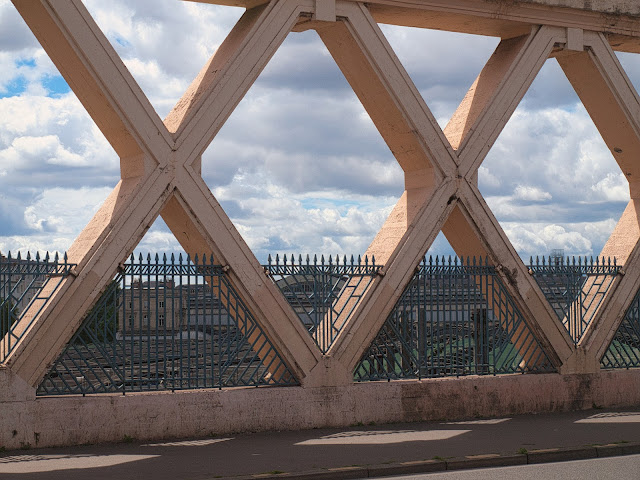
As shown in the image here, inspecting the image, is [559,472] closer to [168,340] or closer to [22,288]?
[168,340]

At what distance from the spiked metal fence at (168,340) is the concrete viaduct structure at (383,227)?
183mm

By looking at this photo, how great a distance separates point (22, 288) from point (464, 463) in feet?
17.8

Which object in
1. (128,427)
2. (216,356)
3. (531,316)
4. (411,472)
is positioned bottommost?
(411,472)

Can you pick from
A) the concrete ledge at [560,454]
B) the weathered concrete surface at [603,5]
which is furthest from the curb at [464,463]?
the weathered concrete surface at [603,5]

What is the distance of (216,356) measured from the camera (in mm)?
12266

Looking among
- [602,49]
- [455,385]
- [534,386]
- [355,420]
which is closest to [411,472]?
[355,420]

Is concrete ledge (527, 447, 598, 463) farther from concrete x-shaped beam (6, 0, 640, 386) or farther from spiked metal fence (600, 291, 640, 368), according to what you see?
spiked metal fence (600, 291, 640, 368)

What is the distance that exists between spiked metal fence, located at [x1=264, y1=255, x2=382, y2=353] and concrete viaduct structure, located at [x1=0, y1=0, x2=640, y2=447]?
20cm

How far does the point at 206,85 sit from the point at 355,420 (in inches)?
191

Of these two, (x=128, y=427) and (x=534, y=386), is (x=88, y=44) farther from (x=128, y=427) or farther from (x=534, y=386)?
(x=534, y=386)

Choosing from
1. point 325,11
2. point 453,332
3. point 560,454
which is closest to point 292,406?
point 453,332

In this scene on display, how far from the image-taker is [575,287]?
1539 centimetres

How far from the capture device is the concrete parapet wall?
11.1 m

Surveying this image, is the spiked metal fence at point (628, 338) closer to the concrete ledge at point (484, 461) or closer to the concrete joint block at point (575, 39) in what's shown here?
the concrete joint block at point (575, 39)
